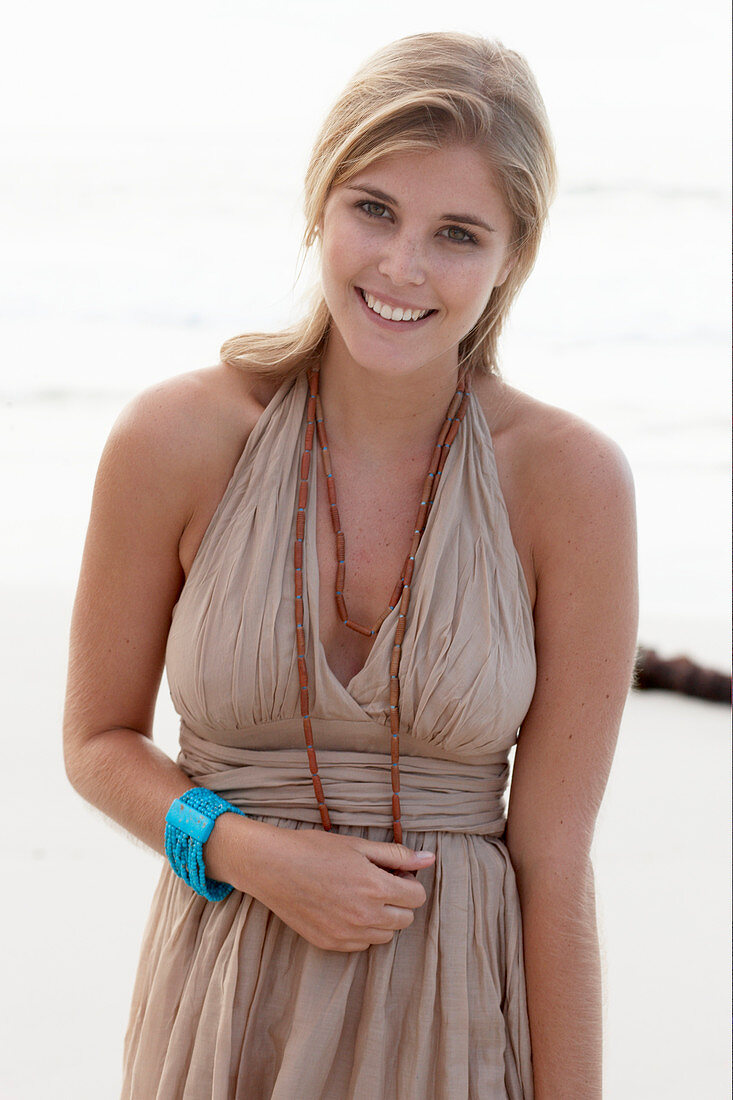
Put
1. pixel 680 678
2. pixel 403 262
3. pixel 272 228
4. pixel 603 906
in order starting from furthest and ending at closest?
→ pixel 272 228 → pixel 680 678 → pixel 603 906 → pixel 403 262

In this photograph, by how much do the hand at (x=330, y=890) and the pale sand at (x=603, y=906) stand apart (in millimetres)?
→ 866

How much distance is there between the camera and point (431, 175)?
122 cm

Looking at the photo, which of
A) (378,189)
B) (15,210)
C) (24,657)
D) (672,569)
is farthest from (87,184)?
(378,189)

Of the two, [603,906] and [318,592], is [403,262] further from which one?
[603,906]

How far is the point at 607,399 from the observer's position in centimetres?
680

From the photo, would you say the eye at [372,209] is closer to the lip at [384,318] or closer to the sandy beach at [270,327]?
the lip at [384,318]

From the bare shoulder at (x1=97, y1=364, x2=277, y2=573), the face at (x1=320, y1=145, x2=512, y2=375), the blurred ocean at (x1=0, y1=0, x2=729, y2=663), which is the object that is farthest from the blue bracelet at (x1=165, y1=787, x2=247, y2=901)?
the blurred ocean at (x1=0, y1=0, x2=729, y2=663)

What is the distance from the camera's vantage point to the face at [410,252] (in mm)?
1221

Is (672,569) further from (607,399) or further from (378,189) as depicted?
(378,189)

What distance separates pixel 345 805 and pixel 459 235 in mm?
677

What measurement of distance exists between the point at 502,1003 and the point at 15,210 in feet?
19.5

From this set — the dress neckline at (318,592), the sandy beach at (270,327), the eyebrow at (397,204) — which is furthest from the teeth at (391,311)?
the sandy beach at (270,327)

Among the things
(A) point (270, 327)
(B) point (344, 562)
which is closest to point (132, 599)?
(B) point (344, 562)

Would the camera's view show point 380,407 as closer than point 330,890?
No
